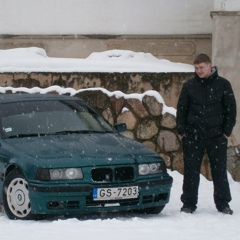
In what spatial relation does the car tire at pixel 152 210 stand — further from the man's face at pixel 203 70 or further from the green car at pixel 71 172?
the man's face at pixel 203 70

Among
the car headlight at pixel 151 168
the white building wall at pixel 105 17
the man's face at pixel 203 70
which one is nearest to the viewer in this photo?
the car headlight at pixel 151 168

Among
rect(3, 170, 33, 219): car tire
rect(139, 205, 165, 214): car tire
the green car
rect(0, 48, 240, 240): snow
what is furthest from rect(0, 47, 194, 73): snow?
rect(3, 170, 33, 219): car tire

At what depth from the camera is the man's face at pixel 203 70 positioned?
9.60m

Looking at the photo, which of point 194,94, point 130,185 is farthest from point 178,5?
point 130,185

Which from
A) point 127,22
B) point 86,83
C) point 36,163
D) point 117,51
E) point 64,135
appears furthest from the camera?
point 127,22

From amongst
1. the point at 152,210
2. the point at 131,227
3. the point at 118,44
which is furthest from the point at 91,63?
the point at 131,227

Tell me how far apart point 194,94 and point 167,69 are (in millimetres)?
4147

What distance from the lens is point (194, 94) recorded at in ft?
31.8

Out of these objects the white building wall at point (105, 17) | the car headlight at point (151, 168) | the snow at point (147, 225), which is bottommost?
the snow at point (147, 225)

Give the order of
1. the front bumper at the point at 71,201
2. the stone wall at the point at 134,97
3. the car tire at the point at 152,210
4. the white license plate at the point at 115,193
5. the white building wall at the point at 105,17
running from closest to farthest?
the front bumper at the point at 71,201, the white license plate at the point at 115,193, the car tire at the point at 152,210, the stone wall at the point at 134,97, the white building wall at the point at 105,17

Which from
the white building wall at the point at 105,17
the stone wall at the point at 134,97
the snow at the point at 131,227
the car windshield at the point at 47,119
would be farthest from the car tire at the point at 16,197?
the white building wall at the point at 105,17

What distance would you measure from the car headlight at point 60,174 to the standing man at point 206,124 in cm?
150

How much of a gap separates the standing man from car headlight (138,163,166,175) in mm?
520

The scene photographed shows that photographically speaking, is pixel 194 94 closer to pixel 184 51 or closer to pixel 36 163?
pixel 36 163
